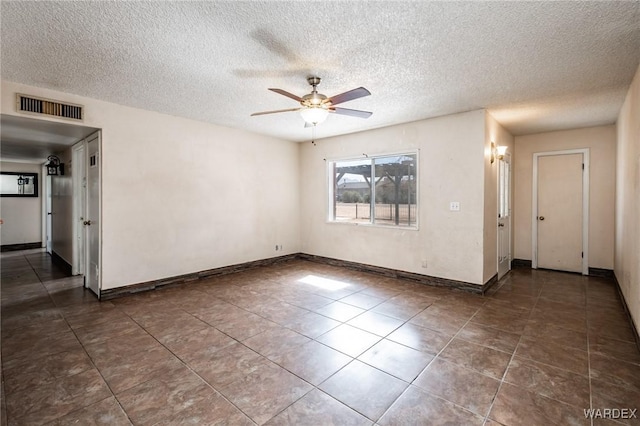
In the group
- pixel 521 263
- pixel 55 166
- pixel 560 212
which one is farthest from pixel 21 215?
pixel 560 212

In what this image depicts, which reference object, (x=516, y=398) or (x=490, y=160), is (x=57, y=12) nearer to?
(x=516, y=398)

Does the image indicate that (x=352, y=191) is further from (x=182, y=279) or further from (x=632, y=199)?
(x=632, y=199)

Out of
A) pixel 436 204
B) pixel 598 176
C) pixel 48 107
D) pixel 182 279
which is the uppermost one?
pixel 48 107

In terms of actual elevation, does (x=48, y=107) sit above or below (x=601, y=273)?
above

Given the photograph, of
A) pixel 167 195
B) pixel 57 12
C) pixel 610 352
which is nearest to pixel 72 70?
pixel 57 12

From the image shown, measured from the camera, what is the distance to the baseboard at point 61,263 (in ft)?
18.5

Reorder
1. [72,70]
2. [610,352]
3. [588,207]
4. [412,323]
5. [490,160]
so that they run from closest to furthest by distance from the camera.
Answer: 1. [610,352]
2. [72,70]
3. [412,323]
4. [490,160]
5. [588,207]

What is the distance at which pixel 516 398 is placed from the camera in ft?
6.75

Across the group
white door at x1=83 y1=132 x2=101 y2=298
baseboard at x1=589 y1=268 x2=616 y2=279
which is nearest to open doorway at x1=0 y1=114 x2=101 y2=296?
white door at x1=83 y1=132 x2=101 y2=298

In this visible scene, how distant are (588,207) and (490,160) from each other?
2.38m

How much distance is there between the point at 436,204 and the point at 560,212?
2.73 metres

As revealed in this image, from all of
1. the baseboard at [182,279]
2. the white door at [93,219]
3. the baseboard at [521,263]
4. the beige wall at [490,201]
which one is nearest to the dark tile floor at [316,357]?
the baseboard at [182,279]

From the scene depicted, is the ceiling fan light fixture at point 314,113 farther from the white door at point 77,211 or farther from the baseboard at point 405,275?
the white door at point 77,211

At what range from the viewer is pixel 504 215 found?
5.43 meters
